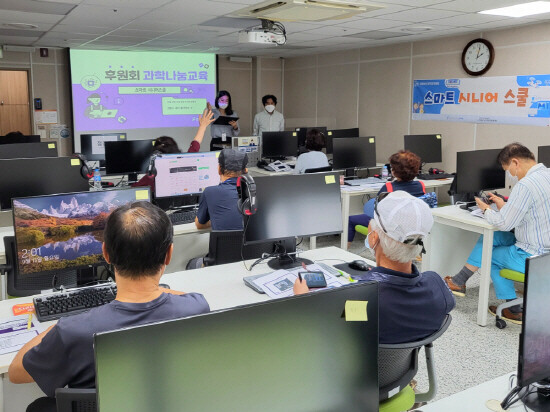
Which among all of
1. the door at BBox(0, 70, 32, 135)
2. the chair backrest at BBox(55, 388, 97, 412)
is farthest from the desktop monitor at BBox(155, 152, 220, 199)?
the door at BBox(0, 70, 32, 135)

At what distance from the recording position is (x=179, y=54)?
9203 mm

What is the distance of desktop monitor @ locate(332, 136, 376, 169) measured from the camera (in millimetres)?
5949

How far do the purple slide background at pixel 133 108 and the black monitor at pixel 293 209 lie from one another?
6857 mm

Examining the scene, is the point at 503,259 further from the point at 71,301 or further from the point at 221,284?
the point at 71,301

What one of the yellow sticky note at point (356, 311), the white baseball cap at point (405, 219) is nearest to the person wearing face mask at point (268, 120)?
the white baseball cap at point (405, 219)

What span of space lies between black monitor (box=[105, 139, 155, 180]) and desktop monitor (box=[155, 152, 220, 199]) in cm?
82

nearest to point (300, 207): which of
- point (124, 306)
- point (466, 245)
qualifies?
point (124, 306)

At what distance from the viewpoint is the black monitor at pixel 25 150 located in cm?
447

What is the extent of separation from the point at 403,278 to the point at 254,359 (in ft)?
3.00

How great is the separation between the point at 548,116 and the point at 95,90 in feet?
22.5

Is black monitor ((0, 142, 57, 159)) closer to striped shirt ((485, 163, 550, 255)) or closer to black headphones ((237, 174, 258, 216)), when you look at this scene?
black headphones ((237, 174, 258, 216))

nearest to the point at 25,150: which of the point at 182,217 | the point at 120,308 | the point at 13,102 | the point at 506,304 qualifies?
the point at 182,217

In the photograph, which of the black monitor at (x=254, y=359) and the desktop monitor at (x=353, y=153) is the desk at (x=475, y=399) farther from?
the desktop monitor at (x=353, y=153)

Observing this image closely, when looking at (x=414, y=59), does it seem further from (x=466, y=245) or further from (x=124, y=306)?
(x=124, y=306)
